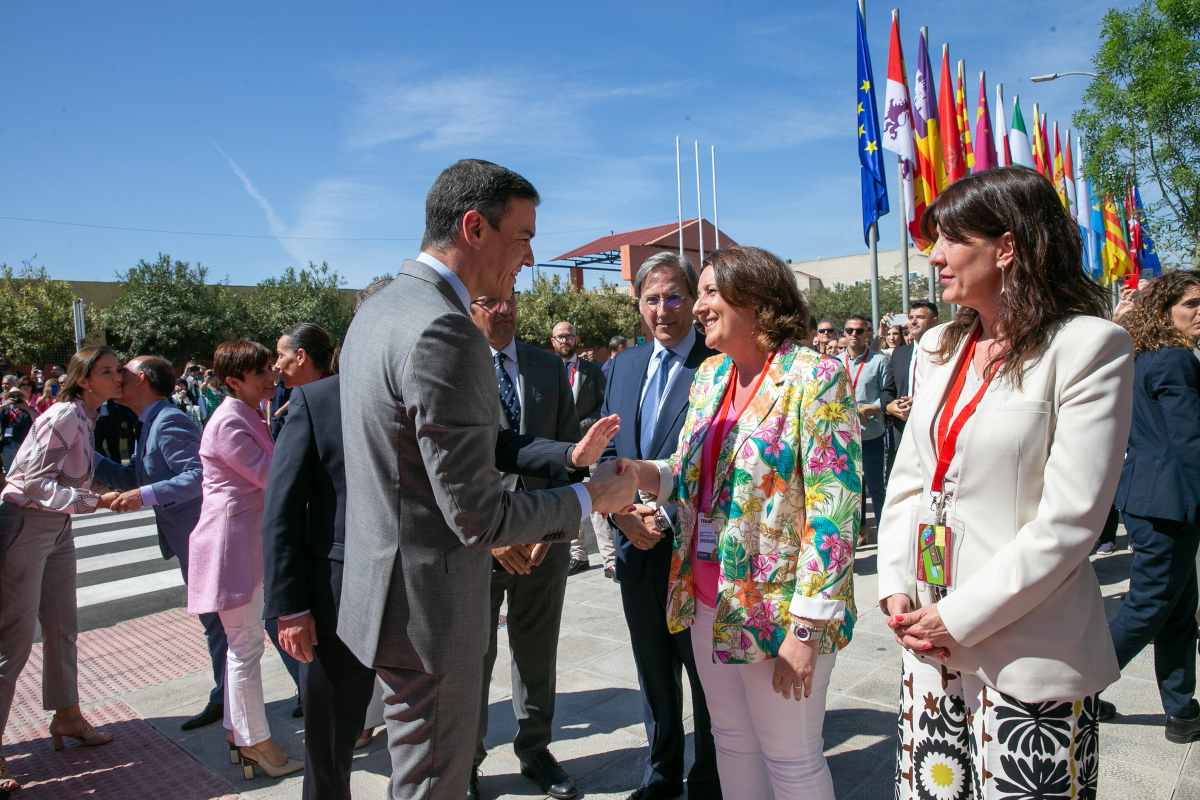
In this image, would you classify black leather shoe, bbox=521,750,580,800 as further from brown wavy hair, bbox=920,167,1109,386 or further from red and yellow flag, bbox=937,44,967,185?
red and yellow flag, bbox=937,44,967,185

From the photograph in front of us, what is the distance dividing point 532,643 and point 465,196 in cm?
219

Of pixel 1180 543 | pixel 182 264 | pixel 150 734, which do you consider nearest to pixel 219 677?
pixel 150 734

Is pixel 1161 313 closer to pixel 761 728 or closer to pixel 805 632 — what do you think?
pixel 805 632

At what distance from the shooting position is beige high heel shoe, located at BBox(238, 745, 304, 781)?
3.64 m

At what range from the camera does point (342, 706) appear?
8.57ft

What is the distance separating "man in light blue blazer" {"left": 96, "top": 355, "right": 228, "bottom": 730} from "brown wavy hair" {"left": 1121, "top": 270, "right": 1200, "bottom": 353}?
4845 millimetres

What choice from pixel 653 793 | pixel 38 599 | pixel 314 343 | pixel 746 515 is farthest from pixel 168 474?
pixel 746 515

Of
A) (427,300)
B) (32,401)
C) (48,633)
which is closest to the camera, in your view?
(427,300)

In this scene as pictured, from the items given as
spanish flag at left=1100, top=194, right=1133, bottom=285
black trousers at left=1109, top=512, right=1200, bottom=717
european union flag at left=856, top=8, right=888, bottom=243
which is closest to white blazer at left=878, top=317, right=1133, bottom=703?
black trousers at left=1109, top=512, right=1200, bottom=717

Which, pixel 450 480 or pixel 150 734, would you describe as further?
pixel 150 734

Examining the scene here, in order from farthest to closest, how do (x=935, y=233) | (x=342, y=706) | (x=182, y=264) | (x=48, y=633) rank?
1. (x=182, y=264)
2. (x=48, y=633)
3. (x=342, y=706)
4. (x=935, y=233)

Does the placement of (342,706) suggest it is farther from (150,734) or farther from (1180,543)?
(1180,543)

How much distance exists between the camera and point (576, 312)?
129ft

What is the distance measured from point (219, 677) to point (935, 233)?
13.7 feet
